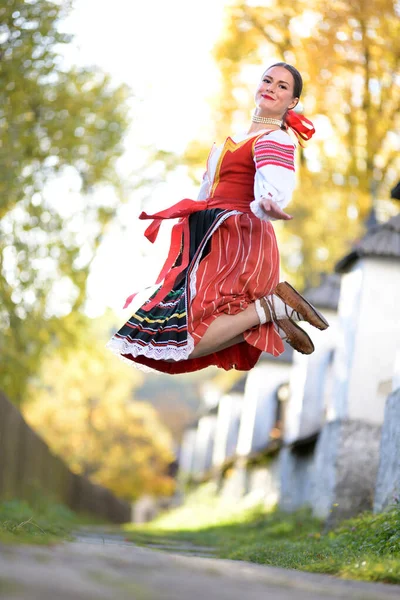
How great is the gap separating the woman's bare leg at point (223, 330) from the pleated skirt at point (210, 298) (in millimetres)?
27

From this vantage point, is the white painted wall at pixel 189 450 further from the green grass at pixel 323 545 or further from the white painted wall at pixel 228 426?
the green grass at pixel 323 545

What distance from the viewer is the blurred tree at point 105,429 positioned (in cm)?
3170

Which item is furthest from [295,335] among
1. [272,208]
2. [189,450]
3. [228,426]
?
[189,450]

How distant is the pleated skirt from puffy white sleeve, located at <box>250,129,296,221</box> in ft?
1.05

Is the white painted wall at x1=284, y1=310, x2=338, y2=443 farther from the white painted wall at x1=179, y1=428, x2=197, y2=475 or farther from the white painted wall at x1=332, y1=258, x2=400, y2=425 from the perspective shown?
the white painted wall at x1=179, y1=428, x2=197, y2=475

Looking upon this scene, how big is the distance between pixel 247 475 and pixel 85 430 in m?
16.9

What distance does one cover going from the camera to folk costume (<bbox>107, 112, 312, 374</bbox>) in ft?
14.4

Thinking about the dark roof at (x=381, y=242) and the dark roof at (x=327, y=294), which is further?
the dark roof at (x=327, y=294)

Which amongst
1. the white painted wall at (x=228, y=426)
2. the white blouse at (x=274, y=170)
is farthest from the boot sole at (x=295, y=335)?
the white painted wall at (x=228, y=426)

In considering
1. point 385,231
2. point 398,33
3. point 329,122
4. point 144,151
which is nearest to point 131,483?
point 144,151

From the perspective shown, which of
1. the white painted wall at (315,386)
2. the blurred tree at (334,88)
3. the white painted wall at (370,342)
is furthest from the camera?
the blurred tree at (334,88)

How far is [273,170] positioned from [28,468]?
8.15 meters

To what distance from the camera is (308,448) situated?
34.3 feet

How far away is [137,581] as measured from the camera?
1.99 meters
